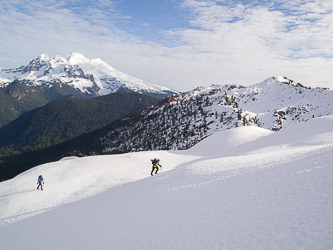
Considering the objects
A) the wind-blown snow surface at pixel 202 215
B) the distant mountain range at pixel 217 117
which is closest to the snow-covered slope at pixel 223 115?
the distant mountain range at pixel 217 117

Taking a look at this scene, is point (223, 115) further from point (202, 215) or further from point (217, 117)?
point (202, 215)

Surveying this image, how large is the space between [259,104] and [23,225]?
496 ft

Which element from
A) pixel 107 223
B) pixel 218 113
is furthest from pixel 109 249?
pixel 218 113

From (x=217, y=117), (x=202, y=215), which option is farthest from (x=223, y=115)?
(x=202, y=215)

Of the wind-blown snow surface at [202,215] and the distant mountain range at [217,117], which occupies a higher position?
the distant mountain range at [217,117]

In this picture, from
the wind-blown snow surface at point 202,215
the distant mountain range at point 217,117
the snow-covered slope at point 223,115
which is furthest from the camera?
the distant mountain range at point 217,117

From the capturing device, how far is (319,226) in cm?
525

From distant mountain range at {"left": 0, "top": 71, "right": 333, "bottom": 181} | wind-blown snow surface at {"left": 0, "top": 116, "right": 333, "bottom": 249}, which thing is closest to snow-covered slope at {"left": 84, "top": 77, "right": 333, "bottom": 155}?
distant mountain range at {"left": 0, "top": 71, "right": 333, "bottom": 181}

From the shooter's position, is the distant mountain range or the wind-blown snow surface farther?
the distant mountain range

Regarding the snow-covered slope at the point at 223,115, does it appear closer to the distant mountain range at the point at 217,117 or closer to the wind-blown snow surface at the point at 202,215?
the distant mountain range at the point at 217,117

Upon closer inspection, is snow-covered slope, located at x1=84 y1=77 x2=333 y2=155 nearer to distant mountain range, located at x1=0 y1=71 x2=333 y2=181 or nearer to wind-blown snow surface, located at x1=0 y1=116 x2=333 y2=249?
distant mountain range, located at x1=0 y1=71 x2=333 y2=181

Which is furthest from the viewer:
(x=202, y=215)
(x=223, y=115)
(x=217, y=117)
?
(x=217, y=117)

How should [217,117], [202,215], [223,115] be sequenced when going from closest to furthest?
[202,215] → [223,115] → [217,117]

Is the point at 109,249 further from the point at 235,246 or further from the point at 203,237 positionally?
the point at 235,246
